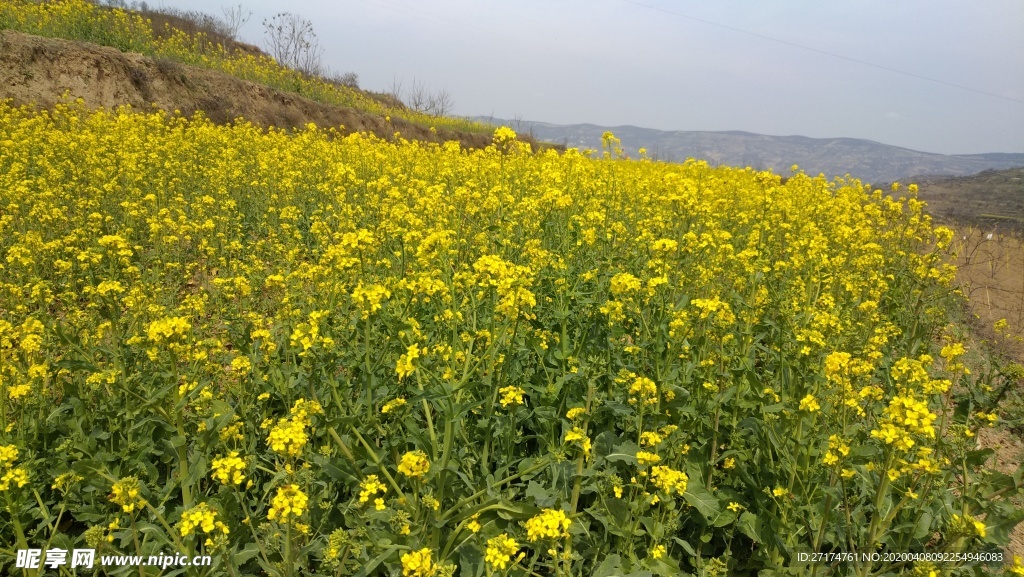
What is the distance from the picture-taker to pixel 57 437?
2.62 metres

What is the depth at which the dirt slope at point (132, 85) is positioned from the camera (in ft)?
38.9

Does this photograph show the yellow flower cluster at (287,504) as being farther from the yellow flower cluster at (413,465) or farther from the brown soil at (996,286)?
the brown soil at (996,286)

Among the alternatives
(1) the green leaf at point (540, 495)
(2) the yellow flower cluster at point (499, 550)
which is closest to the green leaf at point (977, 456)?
(1) the green leaf at point (540, 495)

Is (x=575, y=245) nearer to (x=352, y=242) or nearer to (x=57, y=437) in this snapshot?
(x=352, y=242)

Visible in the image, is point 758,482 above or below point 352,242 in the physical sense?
below

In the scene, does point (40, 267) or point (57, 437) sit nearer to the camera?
point (57, 437)

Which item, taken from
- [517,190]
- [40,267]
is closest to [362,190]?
[517,190]

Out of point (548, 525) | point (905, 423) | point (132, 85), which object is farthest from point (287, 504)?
point (132, 85)

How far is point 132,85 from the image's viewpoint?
13500mm

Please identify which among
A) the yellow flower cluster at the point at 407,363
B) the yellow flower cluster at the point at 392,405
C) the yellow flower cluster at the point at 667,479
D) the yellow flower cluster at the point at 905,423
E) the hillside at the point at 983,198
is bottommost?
the yellow flower cluster at the point at 667,479

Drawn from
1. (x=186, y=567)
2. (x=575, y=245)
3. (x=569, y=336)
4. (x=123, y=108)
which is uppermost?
(x=123, y=108)

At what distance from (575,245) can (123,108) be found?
1280cm

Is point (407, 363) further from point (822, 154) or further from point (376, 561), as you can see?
point (822, 154)

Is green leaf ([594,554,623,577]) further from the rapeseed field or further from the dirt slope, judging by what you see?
the dirt slope
